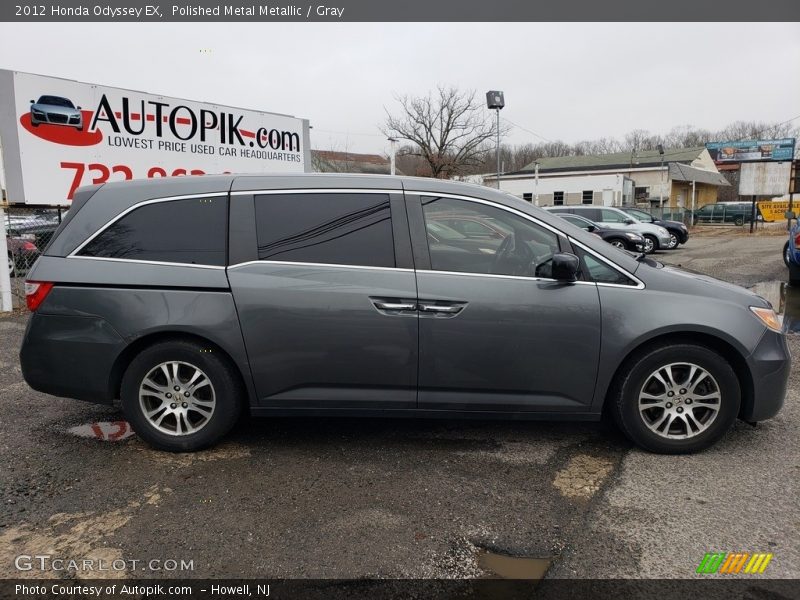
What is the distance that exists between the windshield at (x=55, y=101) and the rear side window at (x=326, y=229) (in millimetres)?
6693

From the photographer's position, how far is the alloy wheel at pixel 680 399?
3457mm

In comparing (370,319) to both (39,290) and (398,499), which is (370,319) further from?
(39,290)

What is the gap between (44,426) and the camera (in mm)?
4152

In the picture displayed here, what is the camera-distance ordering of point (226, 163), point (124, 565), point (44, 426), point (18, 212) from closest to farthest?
point (124, 565) → point (44, 426) → point (18, 212) → point (226, 163)

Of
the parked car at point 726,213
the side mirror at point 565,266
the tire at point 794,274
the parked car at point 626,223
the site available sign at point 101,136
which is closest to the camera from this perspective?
the side mirror at point 565,266

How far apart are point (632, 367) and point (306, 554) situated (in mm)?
2239

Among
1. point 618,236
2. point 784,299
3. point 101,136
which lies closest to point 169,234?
point 101,136

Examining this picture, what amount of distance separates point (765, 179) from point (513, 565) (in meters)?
33.5

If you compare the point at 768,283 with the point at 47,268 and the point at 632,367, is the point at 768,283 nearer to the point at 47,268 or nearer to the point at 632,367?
the point at 632,367

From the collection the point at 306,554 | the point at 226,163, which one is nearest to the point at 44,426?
the point at 306,554

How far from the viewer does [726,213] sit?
40500 millimetres

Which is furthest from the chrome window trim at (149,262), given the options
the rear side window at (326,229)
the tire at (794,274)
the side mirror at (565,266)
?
the tire at (794,274)

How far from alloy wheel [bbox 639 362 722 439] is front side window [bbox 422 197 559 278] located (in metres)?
0.99

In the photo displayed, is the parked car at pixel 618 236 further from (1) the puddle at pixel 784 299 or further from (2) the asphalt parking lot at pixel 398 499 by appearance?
(2) the asphalt parking lot at pixel 398 499
